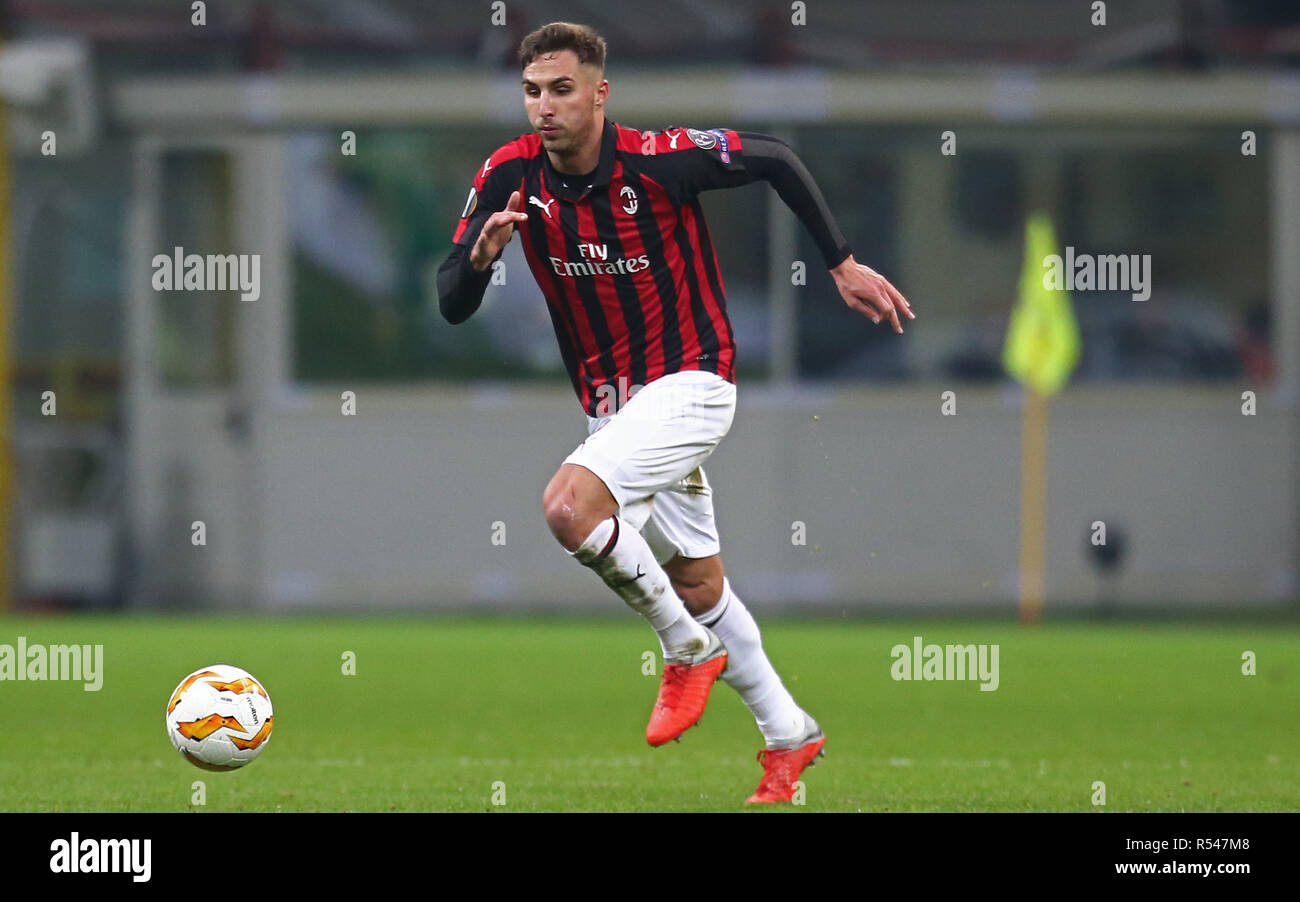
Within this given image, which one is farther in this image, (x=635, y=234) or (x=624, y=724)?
(x=624, y=724)

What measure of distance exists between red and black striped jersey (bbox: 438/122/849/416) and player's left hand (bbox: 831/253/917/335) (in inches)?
3.2

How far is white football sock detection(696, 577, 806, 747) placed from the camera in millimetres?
6520

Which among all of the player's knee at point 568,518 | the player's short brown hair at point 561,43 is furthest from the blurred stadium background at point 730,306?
the player's knee at point 568,518

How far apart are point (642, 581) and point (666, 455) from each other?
0.42 meters

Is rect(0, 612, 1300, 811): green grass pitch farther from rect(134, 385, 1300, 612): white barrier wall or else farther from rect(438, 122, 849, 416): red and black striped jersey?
rect(134, 385, 1300, 612): white barrier wall

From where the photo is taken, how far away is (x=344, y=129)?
59.1 ft

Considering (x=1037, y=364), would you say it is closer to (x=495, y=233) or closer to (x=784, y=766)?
(x=784, y=766)

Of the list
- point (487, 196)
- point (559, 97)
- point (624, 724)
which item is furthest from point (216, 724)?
point (624, 724)

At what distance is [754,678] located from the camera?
21.6 ft

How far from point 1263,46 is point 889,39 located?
3.38 m

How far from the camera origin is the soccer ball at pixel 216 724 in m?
6.31

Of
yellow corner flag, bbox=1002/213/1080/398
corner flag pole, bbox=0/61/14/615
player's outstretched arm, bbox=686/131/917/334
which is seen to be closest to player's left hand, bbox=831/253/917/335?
player's outstretched arm, bbox=686/131/917/334

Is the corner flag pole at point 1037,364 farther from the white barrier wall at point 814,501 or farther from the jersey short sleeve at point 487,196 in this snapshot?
the jersey short sleeve at point 487,196

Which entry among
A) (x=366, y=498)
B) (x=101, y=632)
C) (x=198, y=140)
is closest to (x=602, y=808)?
(x=101, y=632)
